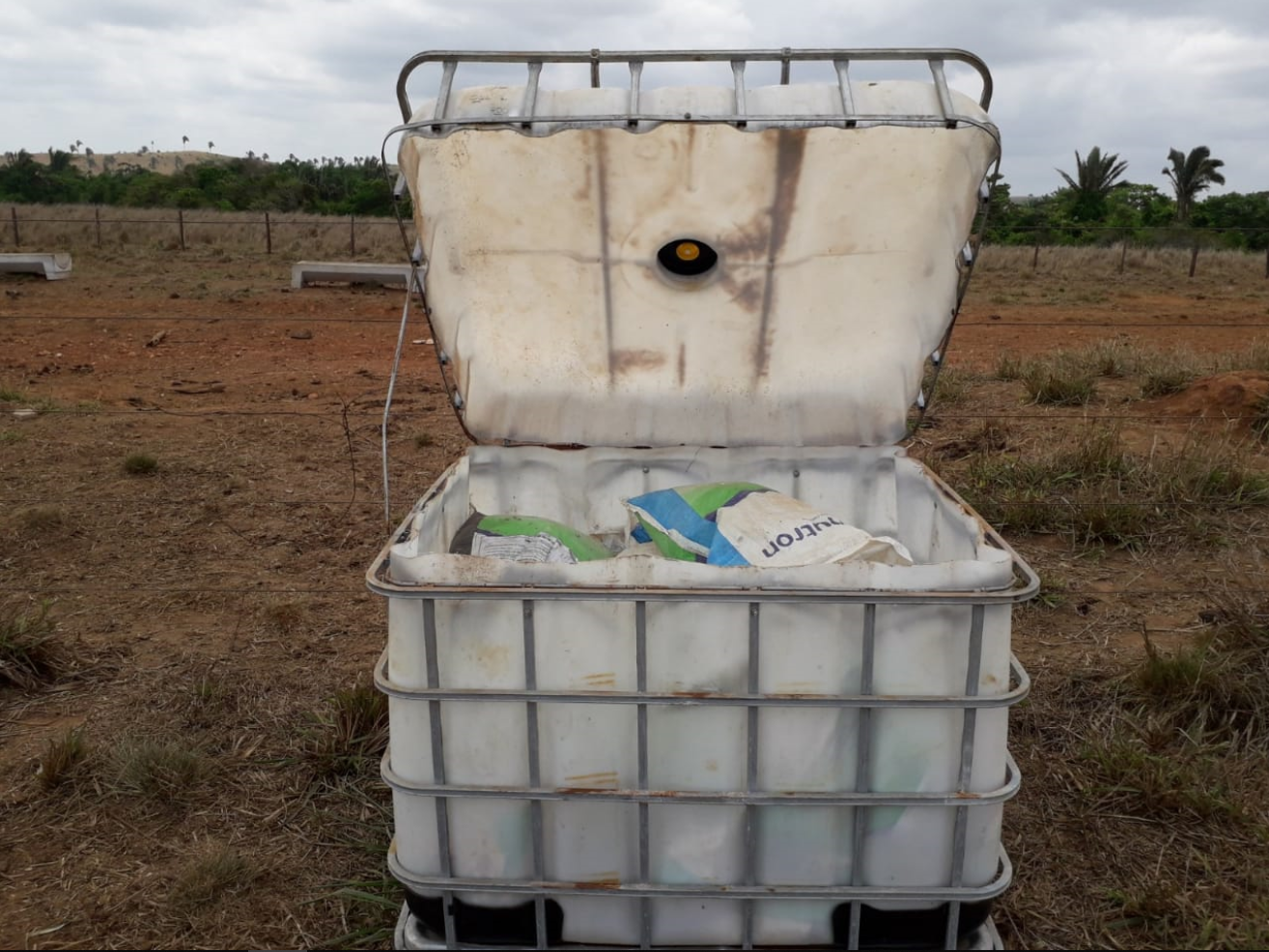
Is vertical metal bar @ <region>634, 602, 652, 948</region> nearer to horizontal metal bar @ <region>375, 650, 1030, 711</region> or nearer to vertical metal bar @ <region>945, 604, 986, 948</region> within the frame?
horizontal metal bar @ <region>375, 650, 1030, 711</region>

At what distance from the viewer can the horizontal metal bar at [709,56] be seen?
1908mm

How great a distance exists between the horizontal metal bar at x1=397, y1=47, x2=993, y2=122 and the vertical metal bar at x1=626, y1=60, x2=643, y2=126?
0.01 m

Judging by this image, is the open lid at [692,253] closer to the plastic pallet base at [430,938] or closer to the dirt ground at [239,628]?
the dirt ground at [239,628]

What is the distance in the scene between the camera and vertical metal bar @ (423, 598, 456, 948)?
156 centimetres

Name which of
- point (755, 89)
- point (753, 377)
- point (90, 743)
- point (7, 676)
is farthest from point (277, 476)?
point (755, 89)

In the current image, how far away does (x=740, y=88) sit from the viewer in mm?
1888

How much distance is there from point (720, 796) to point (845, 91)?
3.91ft

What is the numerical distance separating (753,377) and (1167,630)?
6.03 ft

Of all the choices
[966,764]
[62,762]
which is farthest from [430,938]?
[62,762]

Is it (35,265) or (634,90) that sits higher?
(634,90)

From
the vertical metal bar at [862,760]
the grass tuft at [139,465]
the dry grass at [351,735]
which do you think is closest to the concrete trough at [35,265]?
the grass tuft at [139,465]

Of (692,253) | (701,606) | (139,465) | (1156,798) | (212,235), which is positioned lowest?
(1156,798)

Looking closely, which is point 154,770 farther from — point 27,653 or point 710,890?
point 710,890

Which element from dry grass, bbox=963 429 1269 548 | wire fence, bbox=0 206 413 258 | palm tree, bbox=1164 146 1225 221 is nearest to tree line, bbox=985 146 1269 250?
palm tree, bbox=1164 146 1225 221
